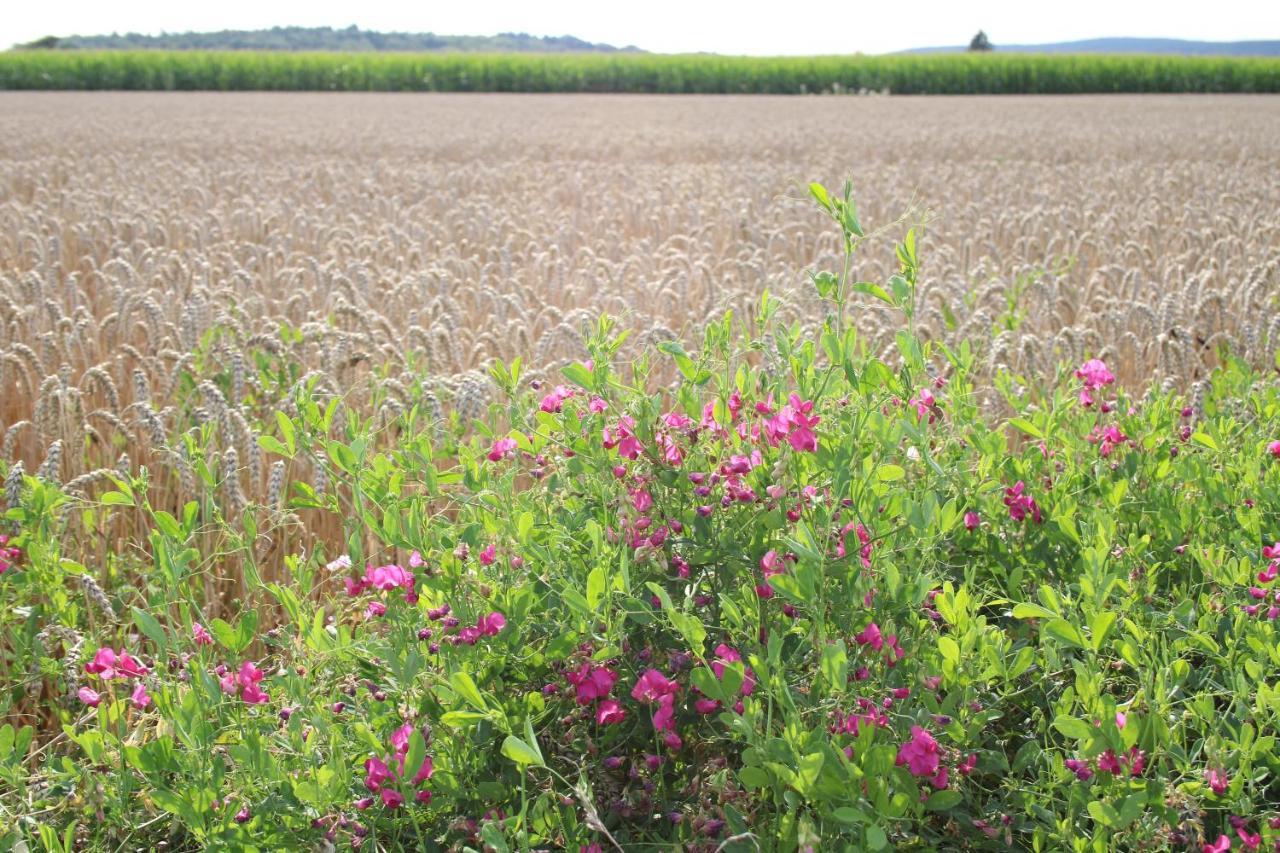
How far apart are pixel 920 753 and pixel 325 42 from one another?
105 metres

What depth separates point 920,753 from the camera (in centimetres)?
134

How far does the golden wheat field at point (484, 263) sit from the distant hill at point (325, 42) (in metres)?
66.0

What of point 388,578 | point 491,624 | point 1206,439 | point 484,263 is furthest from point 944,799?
point 484,263

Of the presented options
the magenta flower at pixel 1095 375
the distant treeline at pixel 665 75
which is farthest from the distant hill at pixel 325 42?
the magenta flower at pixel 1095 375

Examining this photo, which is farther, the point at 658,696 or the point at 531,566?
the point at 531,566

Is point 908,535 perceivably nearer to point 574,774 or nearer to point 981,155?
point 574,774

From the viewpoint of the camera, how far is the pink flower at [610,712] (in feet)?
4.81

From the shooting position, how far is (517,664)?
1.61 metres

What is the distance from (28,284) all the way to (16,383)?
2.88ft

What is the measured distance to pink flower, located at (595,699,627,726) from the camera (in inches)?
57.7

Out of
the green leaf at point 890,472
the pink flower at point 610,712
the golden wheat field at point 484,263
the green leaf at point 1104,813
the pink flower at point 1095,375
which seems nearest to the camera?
the green leaf at point 1104,813

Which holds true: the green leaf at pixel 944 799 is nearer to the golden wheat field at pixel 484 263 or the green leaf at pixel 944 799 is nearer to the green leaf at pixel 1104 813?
the green leaf at pixel 1104 813

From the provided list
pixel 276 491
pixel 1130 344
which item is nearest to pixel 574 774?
pixel 276 491

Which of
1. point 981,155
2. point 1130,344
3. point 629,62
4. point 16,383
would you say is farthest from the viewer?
point 629,62
